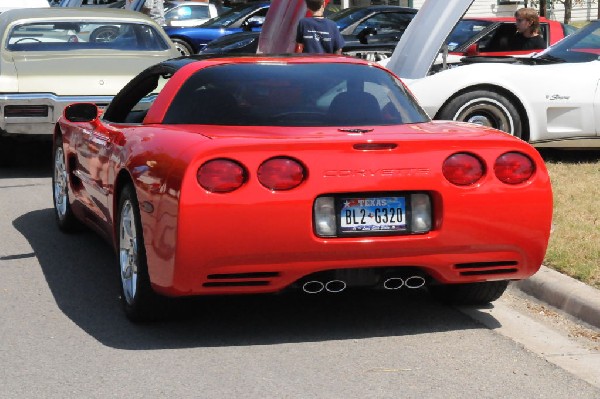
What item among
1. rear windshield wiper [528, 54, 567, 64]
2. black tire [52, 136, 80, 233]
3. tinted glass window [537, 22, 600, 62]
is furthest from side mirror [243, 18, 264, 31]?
black tire [52, 136, 80, 233]

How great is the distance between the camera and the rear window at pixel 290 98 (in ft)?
20.6

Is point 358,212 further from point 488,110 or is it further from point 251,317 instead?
point 488,110

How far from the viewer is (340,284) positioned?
571cm

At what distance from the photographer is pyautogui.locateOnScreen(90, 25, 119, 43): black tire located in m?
12.7

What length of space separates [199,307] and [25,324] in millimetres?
902

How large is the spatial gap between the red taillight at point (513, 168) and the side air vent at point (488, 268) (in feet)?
1.31

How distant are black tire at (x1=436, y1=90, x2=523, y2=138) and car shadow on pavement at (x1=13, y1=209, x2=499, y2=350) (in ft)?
15.0

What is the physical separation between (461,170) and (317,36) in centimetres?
609

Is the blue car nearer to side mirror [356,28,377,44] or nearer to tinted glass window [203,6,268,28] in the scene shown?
tinted glass window [203,6,268,28]

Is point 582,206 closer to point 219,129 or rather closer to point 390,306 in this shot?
point 390,306

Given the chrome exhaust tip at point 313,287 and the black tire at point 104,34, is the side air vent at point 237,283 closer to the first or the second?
the chrome exhaust tip at point 313,287

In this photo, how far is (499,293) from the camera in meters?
6.43

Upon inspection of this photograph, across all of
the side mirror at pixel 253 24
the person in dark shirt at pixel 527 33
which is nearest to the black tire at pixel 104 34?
the person in dark shirt at pixel 527 33

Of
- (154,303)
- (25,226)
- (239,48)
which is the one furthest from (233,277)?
(239,48)
